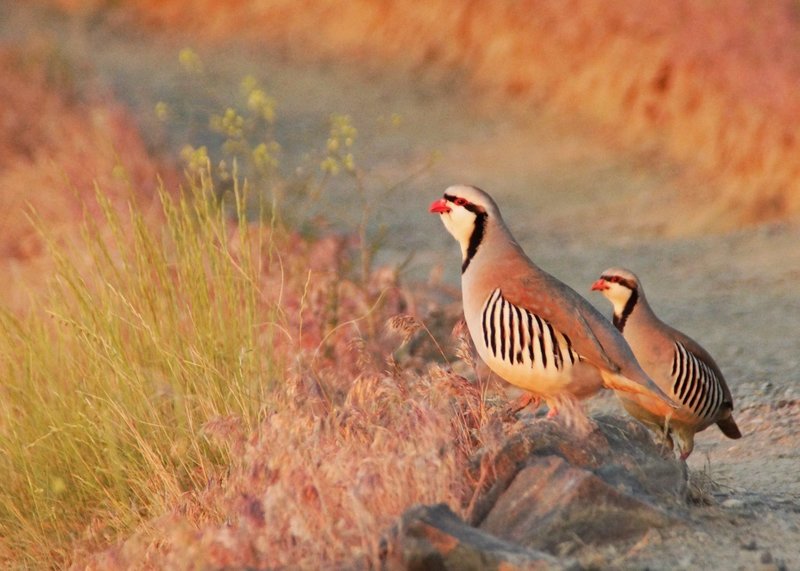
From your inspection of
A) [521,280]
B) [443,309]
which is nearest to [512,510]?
[521,280]

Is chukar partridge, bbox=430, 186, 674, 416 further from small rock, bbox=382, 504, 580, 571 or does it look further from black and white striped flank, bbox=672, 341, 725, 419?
small rock, bbox=382, 504, 580, 571

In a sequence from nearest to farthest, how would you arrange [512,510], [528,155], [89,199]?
[512,510]
[89,199]
[528,155]

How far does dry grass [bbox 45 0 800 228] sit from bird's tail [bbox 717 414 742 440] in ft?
16.5

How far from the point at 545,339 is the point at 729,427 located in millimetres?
1363

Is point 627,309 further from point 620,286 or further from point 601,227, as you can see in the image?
point 601,227

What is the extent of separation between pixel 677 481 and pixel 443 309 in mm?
3242

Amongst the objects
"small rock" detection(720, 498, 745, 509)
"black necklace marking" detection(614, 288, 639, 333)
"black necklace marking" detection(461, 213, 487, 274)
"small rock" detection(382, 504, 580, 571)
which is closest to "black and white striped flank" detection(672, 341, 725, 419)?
"black necklace marking" detection(614, 288, 639, 333)

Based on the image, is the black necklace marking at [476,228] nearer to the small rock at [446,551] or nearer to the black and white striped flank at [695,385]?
the black and white striped flank at [695,385]

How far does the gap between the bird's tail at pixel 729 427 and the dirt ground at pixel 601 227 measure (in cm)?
11

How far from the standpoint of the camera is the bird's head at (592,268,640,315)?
5.29 m

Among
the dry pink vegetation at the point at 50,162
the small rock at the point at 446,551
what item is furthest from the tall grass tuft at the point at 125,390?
the dry pink vegetation at the point at 50,162

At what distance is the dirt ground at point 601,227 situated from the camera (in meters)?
4.50

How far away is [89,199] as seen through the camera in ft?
32.6

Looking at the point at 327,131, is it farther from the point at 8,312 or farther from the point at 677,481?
the point at 677,481
